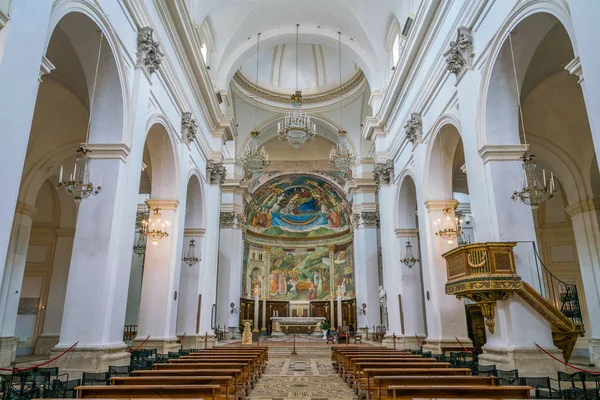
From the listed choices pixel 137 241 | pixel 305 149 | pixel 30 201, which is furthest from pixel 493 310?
pixel 305 149

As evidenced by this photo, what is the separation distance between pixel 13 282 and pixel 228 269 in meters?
10.8

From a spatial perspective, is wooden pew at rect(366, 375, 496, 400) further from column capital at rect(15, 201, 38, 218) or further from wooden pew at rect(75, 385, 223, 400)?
column capital at rect(15, 201, 38, 218)

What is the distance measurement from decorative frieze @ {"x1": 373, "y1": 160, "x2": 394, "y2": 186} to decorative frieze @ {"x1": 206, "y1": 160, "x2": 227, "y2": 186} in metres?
5.96

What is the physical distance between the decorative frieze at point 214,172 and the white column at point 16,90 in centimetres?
1084

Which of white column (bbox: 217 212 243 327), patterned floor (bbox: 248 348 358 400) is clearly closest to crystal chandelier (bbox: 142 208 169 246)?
patterned floor (bbox: 248 348 358 400)

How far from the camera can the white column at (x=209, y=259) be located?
1419 centimetres

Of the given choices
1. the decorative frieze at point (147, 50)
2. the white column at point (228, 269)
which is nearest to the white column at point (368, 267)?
the white column at point (228, 269)

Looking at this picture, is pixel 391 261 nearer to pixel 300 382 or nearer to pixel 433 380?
pixel 300 382

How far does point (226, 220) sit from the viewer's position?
21984 mm

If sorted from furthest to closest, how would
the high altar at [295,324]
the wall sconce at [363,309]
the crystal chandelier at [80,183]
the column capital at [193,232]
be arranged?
the high altar at [295,324]
the wall sconce at [363,309]
the column capital at [193,232]
the crystal chandelier at [80,183]

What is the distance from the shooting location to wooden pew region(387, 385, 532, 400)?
4.10 m

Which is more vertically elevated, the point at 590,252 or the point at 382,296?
the point at 590,252

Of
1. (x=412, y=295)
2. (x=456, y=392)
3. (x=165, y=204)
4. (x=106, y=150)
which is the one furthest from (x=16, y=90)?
(x=412, y=295)

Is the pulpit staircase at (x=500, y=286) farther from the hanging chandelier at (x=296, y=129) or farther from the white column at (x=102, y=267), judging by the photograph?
the hanging chandelier at (x=296, y=129)
